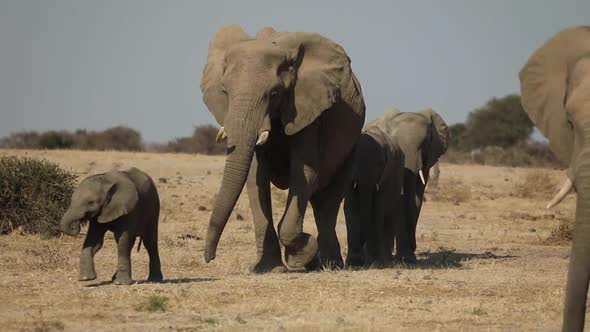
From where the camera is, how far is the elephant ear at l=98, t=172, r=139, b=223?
34.3 ft

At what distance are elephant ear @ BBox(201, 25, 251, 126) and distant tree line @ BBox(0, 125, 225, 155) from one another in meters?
39.3

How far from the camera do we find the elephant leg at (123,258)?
10.6 metres

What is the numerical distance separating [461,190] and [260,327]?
19.8 metres

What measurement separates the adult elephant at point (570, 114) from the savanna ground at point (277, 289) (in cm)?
157

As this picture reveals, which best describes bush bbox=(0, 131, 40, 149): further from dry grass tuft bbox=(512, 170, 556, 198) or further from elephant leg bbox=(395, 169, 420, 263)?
elephant leg bbox=(395, 169, 420, 263)

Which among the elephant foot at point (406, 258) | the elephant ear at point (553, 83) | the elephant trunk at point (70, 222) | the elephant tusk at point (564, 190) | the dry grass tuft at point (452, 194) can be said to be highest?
the elephant ear at point (553, 83)

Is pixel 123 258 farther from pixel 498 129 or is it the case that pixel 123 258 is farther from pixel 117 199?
pixel 498 129

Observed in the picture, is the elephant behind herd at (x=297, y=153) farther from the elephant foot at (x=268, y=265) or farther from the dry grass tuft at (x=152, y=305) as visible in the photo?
the dry grass tuft at (x=152, y=305)

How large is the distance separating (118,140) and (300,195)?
143 feet

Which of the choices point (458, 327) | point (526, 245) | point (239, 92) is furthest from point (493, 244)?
point (458, 327)

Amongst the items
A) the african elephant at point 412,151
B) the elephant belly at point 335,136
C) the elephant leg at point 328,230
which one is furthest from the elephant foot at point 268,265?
the african elephant at point 412,151

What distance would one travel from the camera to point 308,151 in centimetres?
1195

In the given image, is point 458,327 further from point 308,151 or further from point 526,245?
point 526,245

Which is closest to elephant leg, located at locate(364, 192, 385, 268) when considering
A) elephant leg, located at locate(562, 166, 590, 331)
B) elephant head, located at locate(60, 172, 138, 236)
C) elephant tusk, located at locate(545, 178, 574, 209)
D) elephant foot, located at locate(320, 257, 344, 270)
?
elephant foot, located at locate(320, 257, 344, 270)
